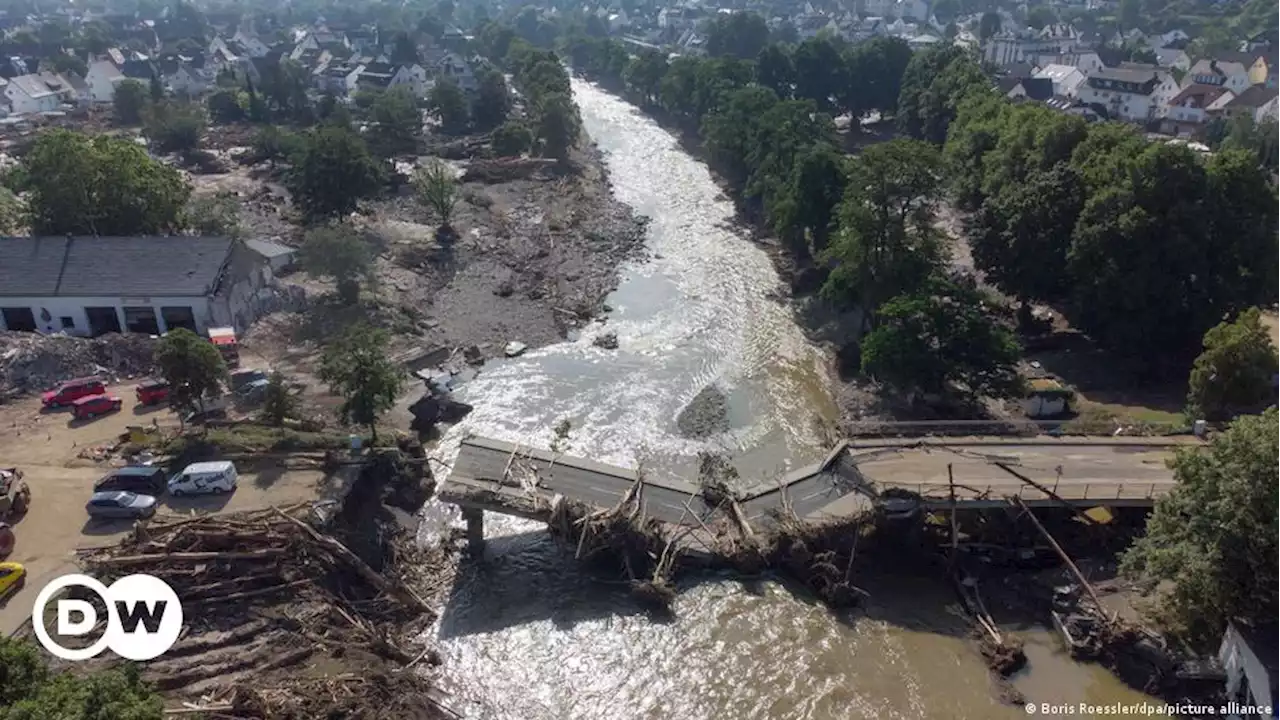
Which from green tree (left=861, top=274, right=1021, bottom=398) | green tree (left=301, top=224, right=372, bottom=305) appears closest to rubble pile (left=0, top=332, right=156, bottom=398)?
green tree (left=301, top=224, right=372, bottom=305)

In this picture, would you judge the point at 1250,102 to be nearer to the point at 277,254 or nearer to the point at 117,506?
the point at 277,254

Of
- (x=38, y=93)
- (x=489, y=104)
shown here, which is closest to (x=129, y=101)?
(x=38, y=93)

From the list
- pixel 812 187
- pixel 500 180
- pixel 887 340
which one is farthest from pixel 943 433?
pixel 500 180

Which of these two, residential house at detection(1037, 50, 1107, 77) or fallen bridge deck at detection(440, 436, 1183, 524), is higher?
residential house at detection(1037, 50, 1107, 77)

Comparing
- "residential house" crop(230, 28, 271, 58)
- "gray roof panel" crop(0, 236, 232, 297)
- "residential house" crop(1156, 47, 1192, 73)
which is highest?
"residential house" crop(1156, 47, 1192, 73)

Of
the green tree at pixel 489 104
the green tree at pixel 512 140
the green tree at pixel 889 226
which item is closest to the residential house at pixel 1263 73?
the green tree at pixel 512 140

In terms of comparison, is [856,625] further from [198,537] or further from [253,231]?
[253,231]

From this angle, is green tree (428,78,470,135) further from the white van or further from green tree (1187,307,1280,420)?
green tree (1187,307,1280,420)
